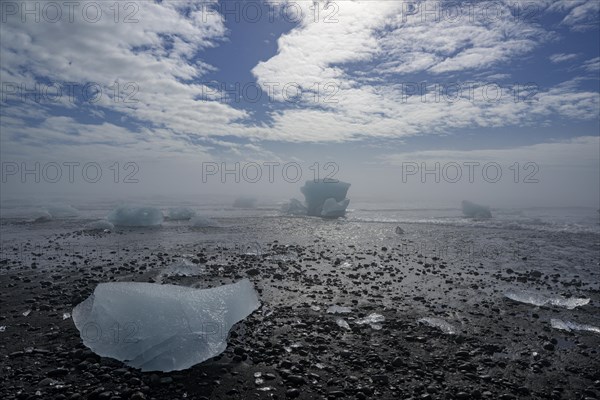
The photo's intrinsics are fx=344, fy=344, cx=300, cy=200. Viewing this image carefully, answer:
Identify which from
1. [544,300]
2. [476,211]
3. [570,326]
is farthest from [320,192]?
[570,326]

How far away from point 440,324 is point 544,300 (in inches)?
138

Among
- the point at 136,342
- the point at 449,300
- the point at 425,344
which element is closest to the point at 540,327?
the point at 449,300

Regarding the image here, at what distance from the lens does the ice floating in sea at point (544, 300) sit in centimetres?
830

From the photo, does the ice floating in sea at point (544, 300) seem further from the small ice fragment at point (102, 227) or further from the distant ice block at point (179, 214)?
the distant ice block at point (179, 214)

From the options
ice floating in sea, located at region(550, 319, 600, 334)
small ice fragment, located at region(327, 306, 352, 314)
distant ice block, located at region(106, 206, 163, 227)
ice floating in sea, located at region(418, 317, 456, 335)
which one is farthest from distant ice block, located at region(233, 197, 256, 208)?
ice floating in sea, located at region(550, 319, 600, 334)

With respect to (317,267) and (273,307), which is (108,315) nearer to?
(273,307)

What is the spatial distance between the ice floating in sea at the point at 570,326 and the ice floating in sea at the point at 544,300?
1093 millimetres

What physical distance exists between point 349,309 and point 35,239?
1650 cm

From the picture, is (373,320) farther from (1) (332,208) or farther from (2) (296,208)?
(2) (296,208)

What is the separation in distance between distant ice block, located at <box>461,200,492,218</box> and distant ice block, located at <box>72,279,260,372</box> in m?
32.4

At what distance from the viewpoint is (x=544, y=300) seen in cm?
846

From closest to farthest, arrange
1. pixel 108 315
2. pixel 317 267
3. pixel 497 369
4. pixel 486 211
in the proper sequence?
1. pixel 497 369
2. pixel 108 315
3. pixel 317 267
4. pixel 486 211

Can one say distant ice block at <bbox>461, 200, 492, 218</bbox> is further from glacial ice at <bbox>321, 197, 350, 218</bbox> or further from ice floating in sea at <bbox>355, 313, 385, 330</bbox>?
ice floating in sea at <bbox>355, 313, 385, 330</bbox>

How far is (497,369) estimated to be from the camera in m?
5.37
